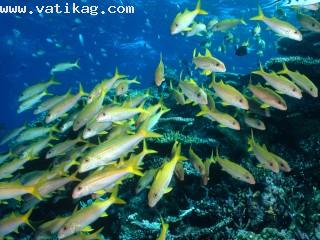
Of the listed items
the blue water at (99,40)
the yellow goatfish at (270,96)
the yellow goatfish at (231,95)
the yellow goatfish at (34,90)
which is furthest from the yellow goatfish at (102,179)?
the blue water at (99,40)

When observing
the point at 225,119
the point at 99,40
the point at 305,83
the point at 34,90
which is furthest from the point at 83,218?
the point at 99,40

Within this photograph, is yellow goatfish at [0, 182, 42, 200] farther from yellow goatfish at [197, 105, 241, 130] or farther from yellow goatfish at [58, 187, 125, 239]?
yellow goatfish at [197, 105, 241, 130]

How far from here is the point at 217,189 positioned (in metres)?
6.68

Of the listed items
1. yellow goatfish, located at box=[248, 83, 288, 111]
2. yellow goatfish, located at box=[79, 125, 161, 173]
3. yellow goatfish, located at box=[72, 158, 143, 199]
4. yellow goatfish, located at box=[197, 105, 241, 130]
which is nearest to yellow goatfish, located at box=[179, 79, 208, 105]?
yellow goatfish, located at box=[197, 105, 241, 130]

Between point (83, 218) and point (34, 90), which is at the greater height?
point (83, 218)

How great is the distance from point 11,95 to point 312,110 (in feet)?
197

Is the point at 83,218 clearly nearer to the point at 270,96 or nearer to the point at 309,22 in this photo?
the point at 270,96

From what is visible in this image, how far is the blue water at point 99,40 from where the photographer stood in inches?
1308

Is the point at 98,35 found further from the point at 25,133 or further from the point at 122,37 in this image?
the point at 25,133

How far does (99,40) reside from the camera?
138ft

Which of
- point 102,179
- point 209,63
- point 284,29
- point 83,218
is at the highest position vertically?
point 284,29

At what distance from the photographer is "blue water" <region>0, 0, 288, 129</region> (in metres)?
33.2

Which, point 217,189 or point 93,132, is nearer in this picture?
point 93,132

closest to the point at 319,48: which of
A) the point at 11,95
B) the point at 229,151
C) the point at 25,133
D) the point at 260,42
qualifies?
the point at 260,42
